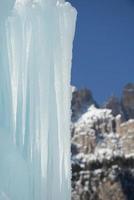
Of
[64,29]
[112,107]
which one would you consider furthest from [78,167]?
[64,29]

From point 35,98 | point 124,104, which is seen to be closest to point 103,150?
point 124,104

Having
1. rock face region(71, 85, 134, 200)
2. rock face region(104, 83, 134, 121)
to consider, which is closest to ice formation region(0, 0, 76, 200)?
rock face region(71, 85, 134, 200)

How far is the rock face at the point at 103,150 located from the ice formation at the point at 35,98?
218 ft

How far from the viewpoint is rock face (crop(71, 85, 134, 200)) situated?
270 ft

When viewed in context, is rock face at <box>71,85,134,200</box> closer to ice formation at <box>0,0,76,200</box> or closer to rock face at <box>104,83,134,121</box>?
rock face at <box>104,83,134,121</box>

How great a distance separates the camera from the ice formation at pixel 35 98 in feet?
44.3

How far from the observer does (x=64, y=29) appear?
1508 centimetres

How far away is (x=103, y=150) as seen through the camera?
9506cm

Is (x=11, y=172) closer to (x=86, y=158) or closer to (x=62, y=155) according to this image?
(x=62, y=155)

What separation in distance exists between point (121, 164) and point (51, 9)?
73044 millimetres

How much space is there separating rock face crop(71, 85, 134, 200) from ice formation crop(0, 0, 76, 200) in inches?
2614

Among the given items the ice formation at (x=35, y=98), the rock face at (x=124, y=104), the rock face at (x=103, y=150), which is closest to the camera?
the ice formation at (x=35, y=98)

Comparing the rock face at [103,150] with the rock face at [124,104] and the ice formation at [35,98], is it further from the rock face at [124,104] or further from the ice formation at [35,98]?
the ice formation at [35,98]

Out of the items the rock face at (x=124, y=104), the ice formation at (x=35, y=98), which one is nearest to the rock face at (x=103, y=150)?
the rock face at (x=124, y=104)
